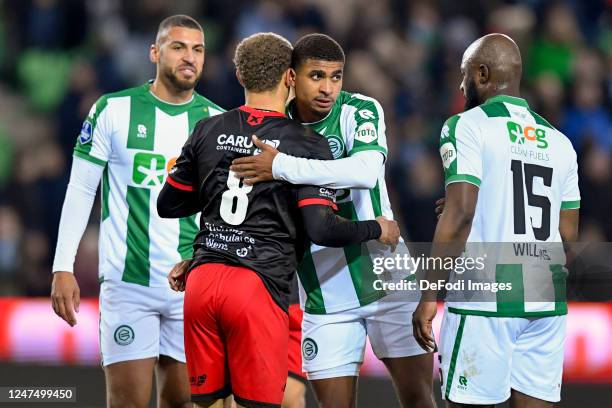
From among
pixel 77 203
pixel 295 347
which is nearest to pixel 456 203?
pixel 295 347

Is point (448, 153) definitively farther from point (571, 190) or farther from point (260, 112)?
point (260, 112)

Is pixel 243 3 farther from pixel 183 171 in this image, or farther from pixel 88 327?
pixel 183 171

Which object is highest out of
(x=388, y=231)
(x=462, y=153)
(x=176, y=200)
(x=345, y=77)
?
(x=345, y=77)

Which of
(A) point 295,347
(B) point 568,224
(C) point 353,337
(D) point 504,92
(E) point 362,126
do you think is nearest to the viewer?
(D) point 504,92

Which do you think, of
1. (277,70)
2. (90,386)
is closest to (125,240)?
(277,70)

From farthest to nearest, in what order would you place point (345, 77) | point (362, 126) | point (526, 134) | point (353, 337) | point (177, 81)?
point (345, 77)
point (177, 81)
point (353, 337)
point (362, 126)
point (526, 134)

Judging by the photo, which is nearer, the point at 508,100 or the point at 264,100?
the point at 264,100

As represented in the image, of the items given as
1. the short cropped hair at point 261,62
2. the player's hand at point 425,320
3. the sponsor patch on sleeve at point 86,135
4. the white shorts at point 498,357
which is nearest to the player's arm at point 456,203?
the player's hand at point 425,320

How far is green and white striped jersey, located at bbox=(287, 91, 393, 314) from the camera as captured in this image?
14.3 feet

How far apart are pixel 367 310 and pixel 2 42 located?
6794mm

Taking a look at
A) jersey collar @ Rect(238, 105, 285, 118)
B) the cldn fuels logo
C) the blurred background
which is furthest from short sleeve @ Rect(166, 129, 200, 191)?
the blurred background

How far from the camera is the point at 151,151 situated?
502cm

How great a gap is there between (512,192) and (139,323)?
209cm

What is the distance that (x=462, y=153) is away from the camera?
386 cm
